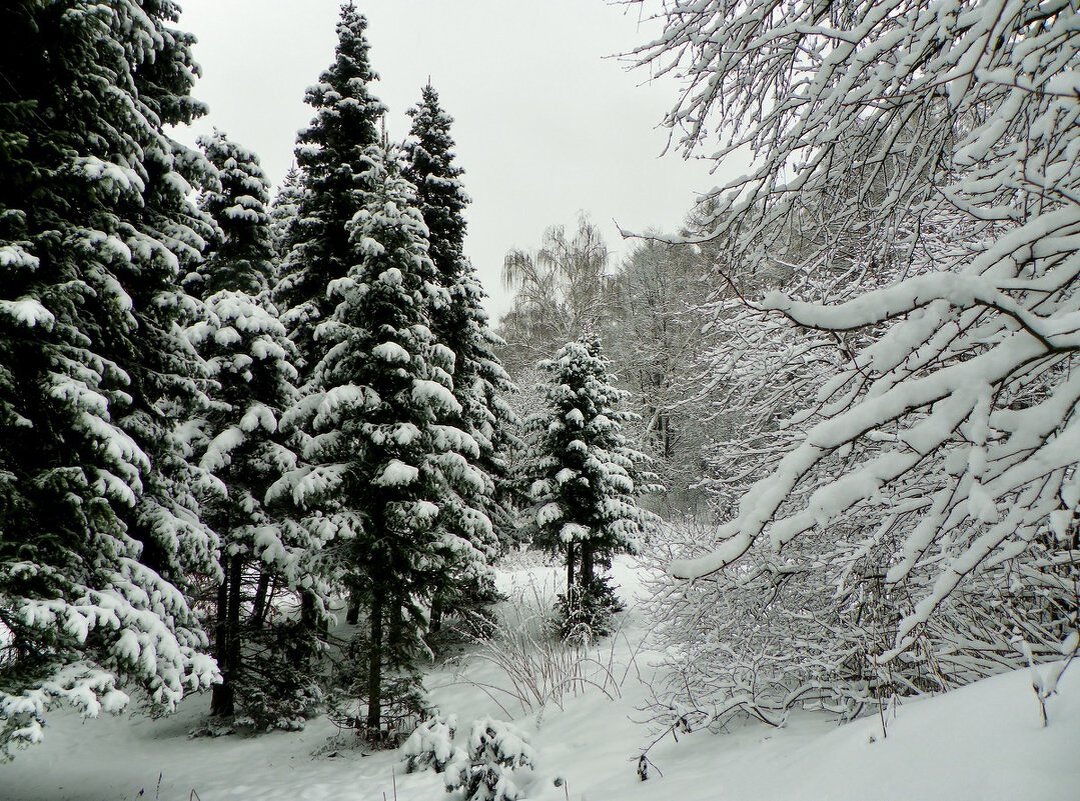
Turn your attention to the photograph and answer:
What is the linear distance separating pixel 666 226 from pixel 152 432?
1018 inches

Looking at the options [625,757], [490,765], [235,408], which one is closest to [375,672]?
[235,408]

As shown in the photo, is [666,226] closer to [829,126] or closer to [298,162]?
[298,162]

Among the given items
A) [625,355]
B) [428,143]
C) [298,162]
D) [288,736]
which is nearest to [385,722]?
[288,736]

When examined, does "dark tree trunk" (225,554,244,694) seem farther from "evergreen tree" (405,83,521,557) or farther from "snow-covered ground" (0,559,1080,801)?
"evergreen tree" (405,83,521,557)

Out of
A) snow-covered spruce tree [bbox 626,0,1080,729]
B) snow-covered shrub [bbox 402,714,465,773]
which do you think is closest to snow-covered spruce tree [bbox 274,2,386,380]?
snow-covered shrub [bbox 402,714,465,773]

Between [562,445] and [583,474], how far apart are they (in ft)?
2.89

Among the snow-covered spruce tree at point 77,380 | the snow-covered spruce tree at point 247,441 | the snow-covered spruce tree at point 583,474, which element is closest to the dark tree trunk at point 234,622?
the snow-covered spruce tree at point 247,441

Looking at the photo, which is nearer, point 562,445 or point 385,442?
point 385,442

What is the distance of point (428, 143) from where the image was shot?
46.9 feet

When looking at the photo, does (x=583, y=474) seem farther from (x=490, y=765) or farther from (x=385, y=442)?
(x=490, y=765)

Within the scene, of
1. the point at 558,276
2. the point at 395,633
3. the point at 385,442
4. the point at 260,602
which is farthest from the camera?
the point at 558,276

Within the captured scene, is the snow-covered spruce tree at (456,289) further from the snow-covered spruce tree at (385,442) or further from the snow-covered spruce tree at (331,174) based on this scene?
the snow-covered spruce tree at (385,442)

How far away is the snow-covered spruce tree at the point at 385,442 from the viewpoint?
30.4 ft

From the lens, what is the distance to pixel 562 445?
14.3m
